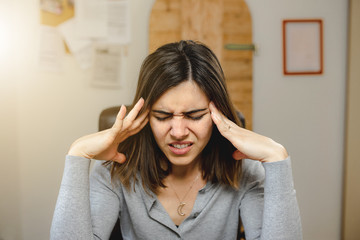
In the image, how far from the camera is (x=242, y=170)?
122 centimetres

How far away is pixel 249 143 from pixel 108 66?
160 cm

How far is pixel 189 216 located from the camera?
1.13m

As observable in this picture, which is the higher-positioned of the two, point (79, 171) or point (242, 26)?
point (242, 26)

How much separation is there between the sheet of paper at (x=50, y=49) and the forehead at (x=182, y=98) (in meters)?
1.52

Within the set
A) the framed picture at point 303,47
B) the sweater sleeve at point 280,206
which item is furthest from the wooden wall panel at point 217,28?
the sweater sleeve at point 280,206

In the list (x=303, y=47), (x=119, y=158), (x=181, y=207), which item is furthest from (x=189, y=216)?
(x=303, y=47)

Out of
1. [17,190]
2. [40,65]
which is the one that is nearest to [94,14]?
[40,65]

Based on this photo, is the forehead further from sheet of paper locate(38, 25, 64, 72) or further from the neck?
sheet of paper locate(38, 25, 64, 72)

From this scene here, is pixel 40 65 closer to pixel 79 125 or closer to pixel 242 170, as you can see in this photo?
pixel 79 125

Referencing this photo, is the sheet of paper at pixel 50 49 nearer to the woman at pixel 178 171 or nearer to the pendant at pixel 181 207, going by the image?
the woman at pixel 178 171

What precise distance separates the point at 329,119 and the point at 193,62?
1799 millimetres

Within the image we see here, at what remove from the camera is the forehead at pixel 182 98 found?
103 centimetres

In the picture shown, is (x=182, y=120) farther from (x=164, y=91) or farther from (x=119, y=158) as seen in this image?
(x=119, y=158)

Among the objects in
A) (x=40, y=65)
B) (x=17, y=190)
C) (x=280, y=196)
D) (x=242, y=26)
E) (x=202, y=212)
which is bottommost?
(x=17, y=190)
